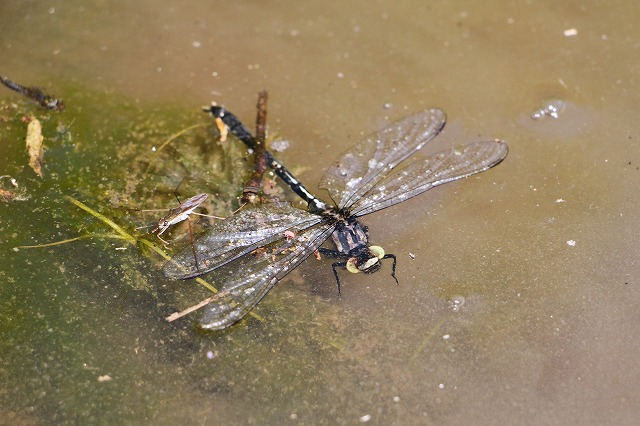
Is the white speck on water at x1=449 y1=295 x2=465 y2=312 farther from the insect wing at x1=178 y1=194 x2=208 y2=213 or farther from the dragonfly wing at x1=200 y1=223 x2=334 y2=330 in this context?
the insect wing at x1=178 y1=194 x2=208 y2=213

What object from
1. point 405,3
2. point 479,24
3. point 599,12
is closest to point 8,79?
point 405,3

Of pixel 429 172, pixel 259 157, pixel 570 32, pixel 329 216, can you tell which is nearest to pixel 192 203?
pixel 259 157

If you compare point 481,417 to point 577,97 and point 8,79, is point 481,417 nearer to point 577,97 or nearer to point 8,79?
point 577,97

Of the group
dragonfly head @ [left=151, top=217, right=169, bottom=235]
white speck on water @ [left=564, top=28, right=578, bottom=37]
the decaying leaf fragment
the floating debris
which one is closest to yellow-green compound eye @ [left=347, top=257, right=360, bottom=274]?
dragonfly head @ [left=151, top=217, right=169, bottom=235]

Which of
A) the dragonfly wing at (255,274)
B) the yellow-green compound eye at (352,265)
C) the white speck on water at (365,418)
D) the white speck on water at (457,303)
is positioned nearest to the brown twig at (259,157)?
the dragonfly wing at (255,274)

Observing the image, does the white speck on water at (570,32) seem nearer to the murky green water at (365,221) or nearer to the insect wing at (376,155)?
the murky green water at (365,221)

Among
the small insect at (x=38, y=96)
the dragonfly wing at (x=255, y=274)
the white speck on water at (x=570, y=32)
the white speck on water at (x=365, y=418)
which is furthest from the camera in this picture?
the white speck on water at (x=570, y=32)
